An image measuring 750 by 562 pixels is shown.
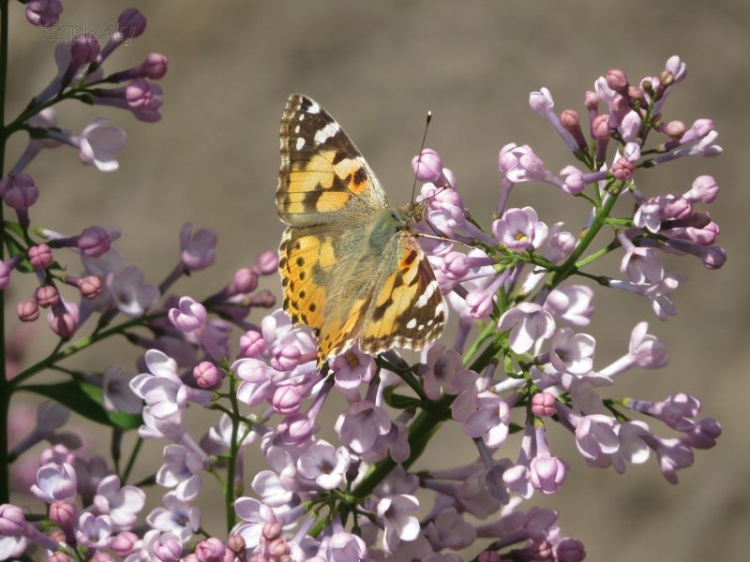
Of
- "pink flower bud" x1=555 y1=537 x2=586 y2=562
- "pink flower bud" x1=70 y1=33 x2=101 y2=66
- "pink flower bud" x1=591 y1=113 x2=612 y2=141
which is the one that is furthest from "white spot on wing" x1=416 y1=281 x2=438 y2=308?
"pink flower bud" x1=70 y1=33 x2=101 y2=66

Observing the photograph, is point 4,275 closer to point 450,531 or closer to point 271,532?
point 271,532

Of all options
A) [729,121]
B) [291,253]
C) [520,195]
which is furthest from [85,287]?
[729,121]

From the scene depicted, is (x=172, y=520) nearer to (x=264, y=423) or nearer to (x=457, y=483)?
(x=264, y=423)

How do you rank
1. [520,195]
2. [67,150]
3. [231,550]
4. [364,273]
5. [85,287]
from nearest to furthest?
[231,550]
[364,273]
[85,287]
[520,195]
[67,150]

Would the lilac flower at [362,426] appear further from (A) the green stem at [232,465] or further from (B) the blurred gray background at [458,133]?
(B) the blurred gray background at [458,133]

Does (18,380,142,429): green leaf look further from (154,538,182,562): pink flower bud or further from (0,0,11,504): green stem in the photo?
(154,538,182,562): pink flower bud

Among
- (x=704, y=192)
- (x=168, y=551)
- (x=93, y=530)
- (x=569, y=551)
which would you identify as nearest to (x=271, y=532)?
(x=168, y=551)
